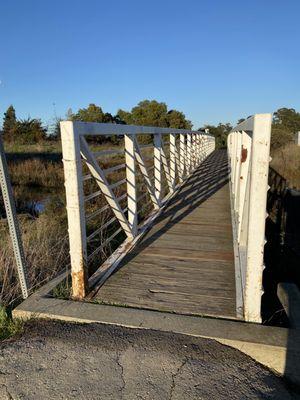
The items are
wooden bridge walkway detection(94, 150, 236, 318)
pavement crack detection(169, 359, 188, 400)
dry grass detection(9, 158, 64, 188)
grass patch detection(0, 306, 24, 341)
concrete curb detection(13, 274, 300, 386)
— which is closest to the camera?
pavement crack detection(169, 359, 188, 400)

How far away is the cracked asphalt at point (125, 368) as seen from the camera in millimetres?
2109

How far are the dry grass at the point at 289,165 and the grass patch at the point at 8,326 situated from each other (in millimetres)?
16800

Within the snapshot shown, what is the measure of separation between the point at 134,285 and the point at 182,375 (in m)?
1.32

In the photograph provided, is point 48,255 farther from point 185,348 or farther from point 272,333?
point 272,333

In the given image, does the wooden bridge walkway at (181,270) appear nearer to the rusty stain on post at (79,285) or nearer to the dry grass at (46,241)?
the rusty stain on post at (79,285)

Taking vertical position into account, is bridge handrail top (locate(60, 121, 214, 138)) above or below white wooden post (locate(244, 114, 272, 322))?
above

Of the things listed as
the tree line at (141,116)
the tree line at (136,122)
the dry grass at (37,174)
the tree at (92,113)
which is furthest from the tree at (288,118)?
the dry grass at (37,174)

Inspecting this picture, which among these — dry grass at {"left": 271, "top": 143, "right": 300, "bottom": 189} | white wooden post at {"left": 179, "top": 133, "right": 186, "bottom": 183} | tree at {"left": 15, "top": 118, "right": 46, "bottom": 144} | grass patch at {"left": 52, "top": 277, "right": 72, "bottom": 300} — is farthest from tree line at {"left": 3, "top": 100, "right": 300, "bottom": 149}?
grass patch at {"left": 52, "top": 277, "right": 72, "bottom": 300}

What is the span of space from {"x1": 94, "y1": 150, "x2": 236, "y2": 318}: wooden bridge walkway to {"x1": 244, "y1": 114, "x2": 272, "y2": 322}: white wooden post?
354 millimetres

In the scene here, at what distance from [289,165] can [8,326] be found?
19113 millimetres

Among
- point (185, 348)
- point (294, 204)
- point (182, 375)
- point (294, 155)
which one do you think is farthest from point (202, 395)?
point (294, 155)

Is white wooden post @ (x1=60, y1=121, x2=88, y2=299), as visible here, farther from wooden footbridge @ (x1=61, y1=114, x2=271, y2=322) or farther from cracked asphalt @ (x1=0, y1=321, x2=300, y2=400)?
cracked asphalt @ (x1=0, y1=321, x2=300, y2=400)

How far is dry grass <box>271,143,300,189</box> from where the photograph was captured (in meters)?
18.5

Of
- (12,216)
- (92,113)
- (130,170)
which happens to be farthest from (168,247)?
(92,113)
